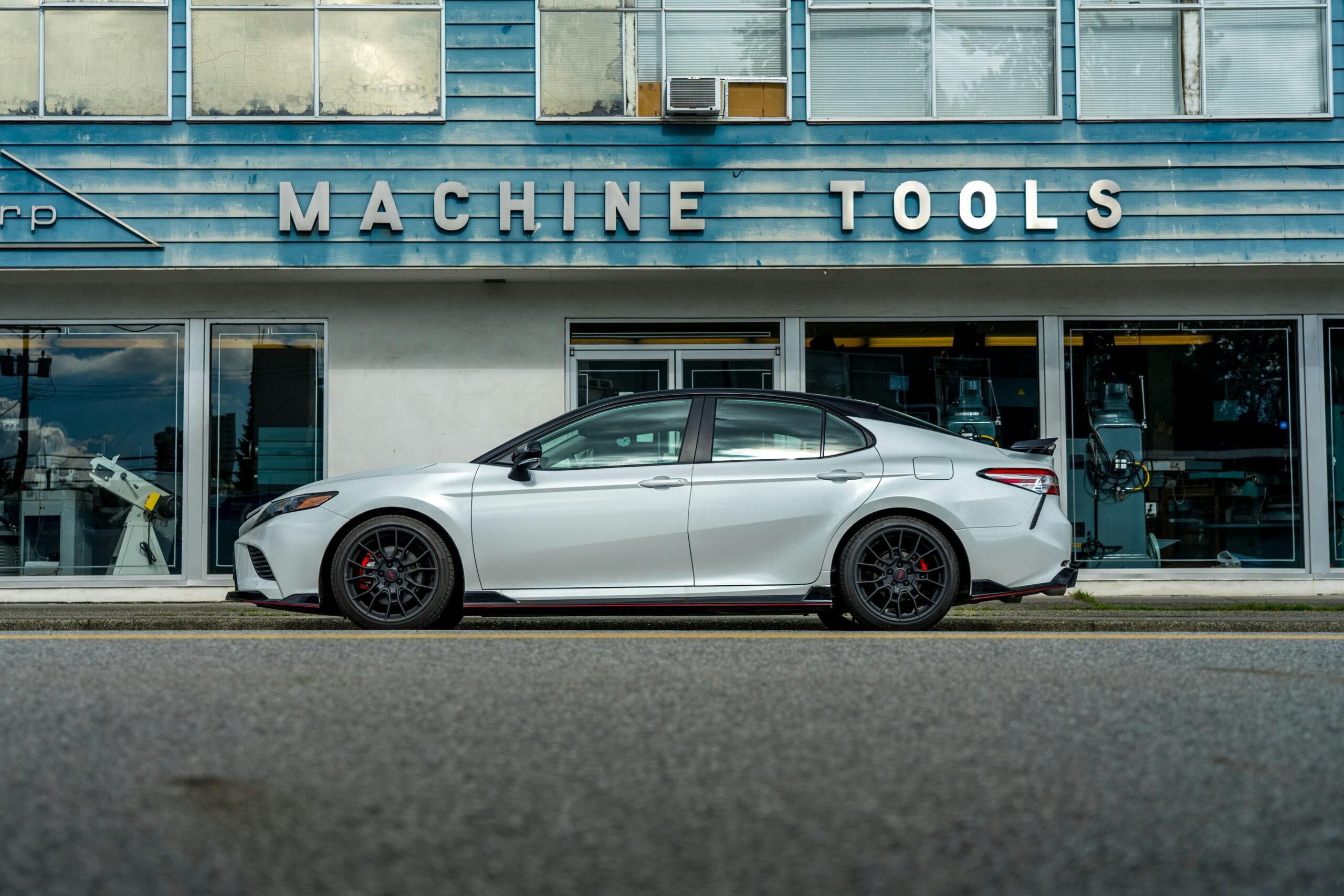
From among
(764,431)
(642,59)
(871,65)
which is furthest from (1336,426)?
(764,431)

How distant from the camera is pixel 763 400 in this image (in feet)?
28.7

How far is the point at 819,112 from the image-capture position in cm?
1302

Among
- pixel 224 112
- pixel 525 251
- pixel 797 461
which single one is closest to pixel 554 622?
pixel 797 461

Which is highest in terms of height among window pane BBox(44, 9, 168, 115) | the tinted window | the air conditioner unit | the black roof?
window pane BBox(44, 9, 168, 115)

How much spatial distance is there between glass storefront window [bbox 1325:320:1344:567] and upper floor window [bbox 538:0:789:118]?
561 cm

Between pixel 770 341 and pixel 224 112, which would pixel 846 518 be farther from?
pixel 224 112

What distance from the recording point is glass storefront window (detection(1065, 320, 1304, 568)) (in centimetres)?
1353

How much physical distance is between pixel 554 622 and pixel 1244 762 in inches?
222

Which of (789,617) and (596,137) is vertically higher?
(596,137)

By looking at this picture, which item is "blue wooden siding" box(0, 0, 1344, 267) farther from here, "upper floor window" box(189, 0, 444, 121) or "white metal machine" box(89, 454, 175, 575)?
"white metal machine" box(89, 454, 175, 575)

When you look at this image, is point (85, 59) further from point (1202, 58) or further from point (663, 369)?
point (1202, 58)

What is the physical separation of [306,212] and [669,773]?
31.6ft

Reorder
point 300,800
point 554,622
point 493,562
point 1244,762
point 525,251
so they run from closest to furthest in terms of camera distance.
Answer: point 300,800 < point 1244,762 < point 493,562 < point 554,622 < point 525,251

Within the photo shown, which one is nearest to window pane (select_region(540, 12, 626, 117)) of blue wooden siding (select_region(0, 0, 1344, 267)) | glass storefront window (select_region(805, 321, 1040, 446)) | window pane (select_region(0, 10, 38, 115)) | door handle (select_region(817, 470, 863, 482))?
blue wooden siding (select_region(0, 0, 1344, 267))
